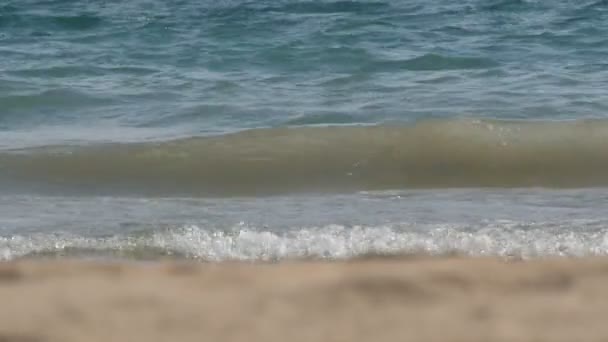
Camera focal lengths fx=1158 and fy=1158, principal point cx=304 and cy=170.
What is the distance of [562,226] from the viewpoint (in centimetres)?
523

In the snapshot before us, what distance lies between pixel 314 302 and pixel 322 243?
2.49 metres

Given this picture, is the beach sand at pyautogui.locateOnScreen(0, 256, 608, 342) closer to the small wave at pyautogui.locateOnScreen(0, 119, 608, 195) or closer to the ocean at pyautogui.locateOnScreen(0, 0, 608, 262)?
the ocean at pyautogui.locateOnScreen(0, 0, 608, 262)

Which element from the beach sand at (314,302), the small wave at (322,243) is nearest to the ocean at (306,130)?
the small wave at (322,243)

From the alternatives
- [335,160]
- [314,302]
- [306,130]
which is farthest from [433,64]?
[314,302]

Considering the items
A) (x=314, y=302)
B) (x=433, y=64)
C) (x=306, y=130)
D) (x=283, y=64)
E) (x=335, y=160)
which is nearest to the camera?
(x=314, y=302)

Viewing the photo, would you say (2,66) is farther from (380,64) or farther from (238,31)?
(380,64)

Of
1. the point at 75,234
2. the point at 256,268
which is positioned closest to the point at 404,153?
the point at 75,234

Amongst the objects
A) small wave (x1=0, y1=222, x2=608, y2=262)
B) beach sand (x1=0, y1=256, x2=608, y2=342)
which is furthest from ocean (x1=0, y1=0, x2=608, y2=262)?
beach sand (x1=0, y1=256, x2=608, y2=342)

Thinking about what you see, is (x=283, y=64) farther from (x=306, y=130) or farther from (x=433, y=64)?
(x=306, y=130)

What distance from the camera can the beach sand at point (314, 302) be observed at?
2342 mm

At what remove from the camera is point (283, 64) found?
35.9 ft

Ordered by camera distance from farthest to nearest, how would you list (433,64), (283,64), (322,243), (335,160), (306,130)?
1. (283,64)
2. (433,64)
3. (306,130)
4. (335,160)
5. (322,243)

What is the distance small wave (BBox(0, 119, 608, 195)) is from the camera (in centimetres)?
682

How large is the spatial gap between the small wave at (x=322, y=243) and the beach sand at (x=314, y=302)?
2.09 m
